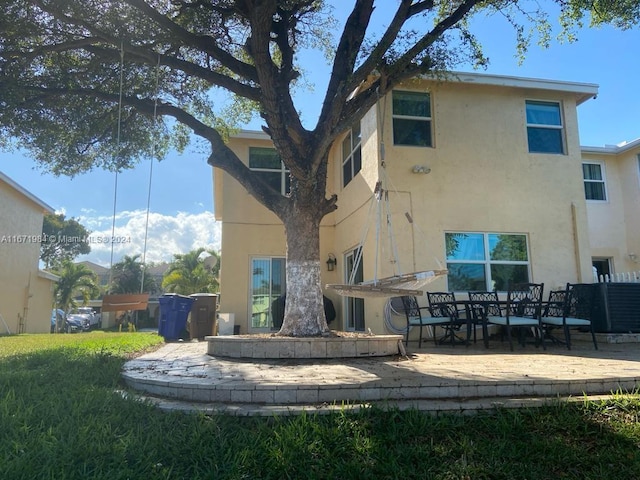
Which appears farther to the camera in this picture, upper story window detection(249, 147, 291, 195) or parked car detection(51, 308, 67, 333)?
parked car detection(51, 308, 67, 333)

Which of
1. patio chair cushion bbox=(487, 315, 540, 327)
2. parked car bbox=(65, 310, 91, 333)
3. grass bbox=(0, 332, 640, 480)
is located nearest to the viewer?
grass bbox=(0, 332, 640, 480)

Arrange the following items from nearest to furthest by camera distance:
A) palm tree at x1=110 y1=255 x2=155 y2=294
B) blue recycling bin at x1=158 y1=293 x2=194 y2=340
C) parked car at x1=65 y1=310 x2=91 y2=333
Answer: blue recycling bin at x1=158 y1=293 x2=194 y2=340
parked car at x1=65 y1=310 x2=91 y2=333
palm tree at x1=110 y1=255 x2=155 y2=294

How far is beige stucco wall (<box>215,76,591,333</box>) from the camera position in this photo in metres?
9.09

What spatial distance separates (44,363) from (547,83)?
1057 cm

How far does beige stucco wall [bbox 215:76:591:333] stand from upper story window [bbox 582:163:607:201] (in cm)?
449

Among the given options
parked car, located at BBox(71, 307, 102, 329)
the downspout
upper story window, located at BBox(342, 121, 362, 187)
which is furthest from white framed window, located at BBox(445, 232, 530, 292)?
parked car, located at BBox(71, 307, 102, 329)

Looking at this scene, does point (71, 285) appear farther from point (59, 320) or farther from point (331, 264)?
point (331, 264)

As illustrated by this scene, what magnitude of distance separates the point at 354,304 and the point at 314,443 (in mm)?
7801

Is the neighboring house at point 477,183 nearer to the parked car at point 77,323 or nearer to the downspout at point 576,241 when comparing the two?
the downspout at point 576,241

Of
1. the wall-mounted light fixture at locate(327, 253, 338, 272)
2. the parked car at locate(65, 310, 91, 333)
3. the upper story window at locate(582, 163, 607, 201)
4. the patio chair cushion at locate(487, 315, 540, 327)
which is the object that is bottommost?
the parked car at locate(65, 310, 91, 333)

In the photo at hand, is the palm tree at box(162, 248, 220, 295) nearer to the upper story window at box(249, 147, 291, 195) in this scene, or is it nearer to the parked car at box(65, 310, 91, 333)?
the parked car at box(65, 310, 91, 333)

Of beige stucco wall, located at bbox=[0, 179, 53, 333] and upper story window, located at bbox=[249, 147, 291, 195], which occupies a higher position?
upper story window, located at bbox=[249, 147, 291, 195]

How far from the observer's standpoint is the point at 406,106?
31.5 feet

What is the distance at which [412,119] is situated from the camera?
9.61 meters
